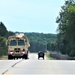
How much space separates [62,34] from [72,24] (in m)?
13.2

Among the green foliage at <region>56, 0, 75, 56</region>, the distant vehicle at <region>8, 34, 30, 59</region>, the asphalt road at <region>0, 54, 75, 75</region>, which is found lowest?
the asphalt road at <region>0, 54, 75, 75</region>

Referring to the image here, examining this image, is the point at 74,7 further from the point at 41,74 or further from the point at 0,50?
the point at 41,74

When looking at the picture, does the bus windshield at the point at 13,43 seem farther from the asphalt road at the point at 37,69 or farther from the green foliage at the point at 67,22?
the green foliage at the point at 67,22

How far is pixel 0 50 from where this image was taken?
378 feet

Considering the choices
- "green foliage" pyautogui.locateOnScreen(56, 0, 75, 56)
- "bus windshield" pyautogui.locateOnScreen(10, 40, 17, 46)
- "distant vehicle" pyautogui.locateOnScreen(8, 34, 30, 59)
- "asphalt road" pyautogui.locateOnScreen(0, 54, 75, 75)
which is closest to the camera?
"asphalt road" pyautogui.locateOnScreen(0, 54, 75, 75)

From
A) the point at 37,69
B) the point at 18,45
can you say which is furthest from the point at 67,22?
the point at 37,69

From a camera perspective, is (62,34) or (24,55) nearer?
(24,55)

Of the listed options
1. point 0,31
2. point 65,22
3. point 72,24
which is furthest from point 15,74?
point 0,31

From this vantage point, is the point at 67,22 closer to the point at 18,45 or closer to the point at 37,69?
the point at 18,45

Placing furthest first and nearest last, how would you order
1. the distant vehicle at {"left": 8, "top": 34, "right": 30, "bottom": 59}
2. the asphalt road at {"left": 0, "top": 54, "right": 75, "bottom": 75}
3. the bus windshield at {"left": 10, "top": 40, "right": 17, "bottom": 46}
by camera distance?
the bus windshield at {"left": 10, "top": 40, "right": 17, "bottom": 46} → the distant vehicle at {"left": 8, "top": 34, "right": 30, "bottom": 59} → the asphalt road at {"left": 0, "top": 54, "right": 75, "bottom": 75}

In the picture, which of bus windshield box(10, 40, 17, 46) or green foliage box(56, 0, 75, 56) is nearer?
bus windshield box(10, 40, 17, 46)

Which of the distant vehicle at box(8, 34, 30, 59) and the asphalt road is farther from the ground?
the distant vehicle at box(8, 34, 30, 59)

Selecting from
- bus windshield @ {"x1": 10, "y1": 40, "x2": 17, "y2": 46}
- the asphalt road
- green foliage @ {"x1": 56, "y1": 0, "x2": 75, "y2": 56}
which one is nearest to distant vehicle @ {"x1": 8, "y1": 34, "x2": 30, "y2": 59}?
bus windshield @ {"x1": 10, "y1": 40, "x2": 17, "y2": 46}

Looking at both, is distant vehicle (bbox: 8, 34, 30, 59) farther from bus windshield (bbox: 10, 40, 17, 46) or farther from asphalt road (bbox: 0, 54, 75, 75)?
asphalt road (bbox: 0, 54, 75, 75)
